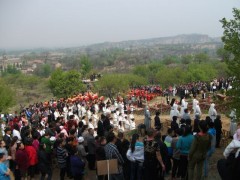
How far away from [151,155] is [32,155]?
3366mm

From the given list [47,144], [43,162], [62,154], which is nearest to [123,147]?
[62,154]

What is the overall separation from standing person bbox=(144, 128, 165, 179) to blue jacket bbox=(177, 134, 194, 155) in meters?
0.88

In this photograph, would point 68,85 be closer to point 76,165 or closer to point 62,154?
point 62,154

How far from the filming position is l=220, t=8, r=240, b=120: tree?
30.9 ft

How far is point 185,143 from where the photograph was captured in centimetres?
778

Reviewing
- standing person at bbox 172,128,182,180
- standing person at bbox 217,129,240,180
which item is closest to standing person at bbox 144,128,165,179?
standing person at bbox 172,128,182,180

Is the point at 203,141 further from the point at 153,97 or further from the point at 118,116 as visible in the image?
the point at 153,97

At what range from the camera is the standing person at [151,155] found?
708 cm

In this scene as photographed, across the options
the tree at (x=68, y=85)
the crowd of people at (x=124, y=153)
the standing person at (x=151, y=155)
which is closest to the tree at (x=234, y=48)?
the crowd of people at (x=124, y=153)

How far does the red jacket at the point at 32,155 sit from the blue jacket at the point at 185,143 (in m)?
3.77

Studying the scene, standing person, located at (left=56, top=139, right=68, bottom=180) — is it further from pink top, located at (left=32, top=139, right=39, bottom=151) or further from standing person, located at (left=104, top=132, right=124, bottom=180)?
standing person, located at (left=104, top=132, right=124, bottom=180)

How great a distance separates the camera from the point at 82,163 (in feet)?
26.9

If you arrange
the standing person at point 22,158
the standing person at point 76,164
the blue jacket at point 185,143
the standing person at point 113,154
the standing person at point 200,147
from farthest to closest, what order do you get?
the standing person at point 22,158, the standing person at point 76,164, the blue jacket at point 185,143, the standing person at point 113,154, the standing person at point 200,147

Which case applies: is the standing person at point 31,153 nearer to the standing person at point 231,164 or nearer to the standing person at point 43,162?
the standing person at point 43,162
